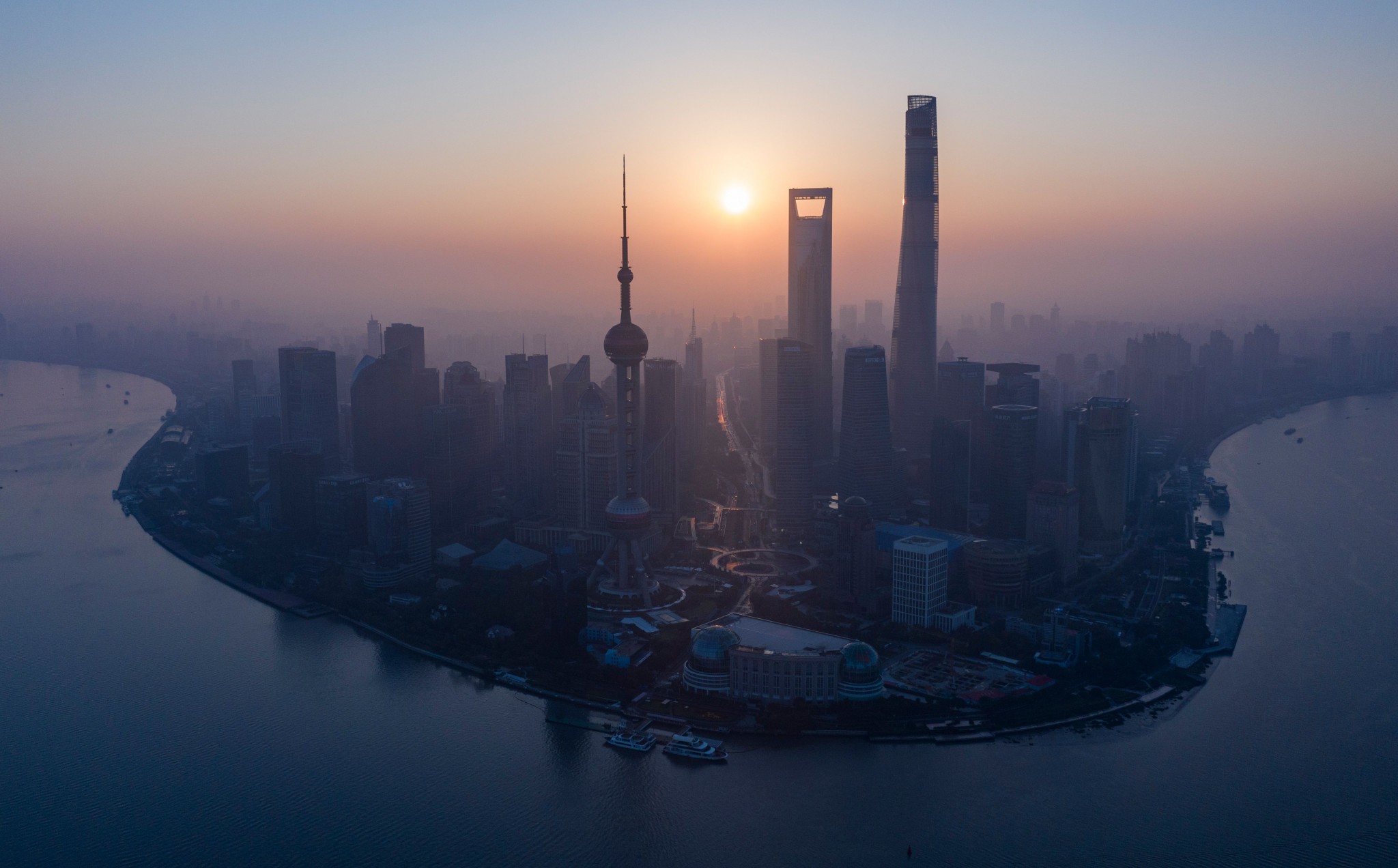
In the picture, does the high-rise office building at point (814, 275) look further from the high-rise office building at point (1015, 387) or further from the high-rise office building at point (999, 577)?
→ the high-rise office building at point (999, 577)

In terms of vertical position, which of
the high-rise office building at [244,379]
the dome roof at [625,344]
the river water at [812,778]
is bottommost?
the river water at [812,778]

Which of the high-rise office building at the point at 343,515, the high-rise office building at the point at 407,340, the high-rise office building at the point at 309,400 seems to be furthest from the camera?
the high-rise office building at the point at 407,340

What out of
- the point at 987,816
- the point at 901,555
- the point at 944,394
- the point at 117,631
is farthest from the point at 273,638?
the point at 944,394

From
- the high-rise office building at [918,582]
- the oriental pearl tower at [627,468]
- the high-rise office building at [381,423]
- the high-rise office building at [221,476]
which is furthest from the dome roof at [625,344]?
the high-rise office building at [221,476]

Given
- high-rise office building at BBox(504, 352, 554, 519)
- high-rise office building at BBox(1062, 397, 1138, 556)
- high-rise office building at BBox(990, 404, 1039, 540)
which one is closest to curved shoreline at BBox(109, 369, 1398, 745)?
high-rise office building at BBox(504, 352, 554, 519)

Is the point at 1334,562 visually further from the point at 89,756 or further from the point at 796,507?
the point at 89,756

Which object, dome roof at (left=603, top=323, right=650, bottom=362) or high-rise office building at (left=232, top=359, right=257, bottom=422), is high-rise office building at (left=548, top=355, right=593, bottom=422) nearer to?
dome roof at (left=603, top=323, right=650, bottom=362)
